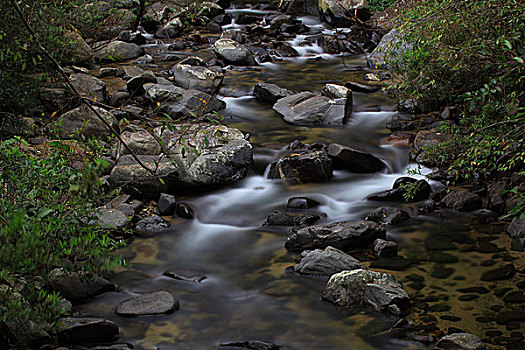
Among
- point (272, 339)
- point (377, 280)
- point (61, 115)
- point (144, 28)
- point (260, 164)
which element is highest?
point (144, 28)

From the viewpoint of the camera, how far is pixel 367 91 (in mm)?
13094

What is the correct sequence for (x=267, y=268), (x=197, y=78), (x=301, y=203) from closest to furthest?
(x=267, y=268) → (x=301, y=203) → (x=197, y=78)

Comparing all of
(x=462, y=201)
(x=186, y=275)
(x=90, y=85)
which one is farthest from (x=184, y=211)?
(x=90, y=85)

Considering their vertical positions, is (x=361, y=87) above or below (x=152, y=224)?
above

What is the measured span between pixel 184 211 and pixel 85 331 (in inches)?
126

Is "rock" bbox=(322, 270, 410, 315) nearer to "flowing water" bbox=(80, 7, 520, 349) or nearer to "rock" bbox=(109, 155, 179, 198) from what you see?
"flowing water" bbox=(80, 7, 520, 349)

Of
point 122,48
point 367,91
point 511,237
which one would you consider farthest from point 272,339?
point 122,48

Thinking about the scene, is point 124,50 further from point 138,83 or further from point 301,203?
point 301,203

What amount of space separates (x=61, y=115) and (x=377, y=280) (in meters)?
6.94

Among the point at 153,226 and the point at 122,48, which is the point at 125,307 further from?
the point at 122,48

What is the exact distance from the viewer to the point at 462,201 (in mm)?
7344

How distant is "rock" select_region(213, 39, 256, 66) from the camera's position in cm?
1603

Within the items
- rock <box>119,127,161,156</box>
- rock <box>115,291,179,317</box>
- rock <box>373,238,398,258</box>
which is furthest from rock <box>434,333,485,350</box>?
rock <box>119,127,161,156</box>

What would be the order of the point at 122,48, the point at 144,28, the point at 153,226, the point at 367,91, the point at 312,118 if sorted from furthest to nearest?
the point at 144,28
the point at 122,48
the point at 367,91
the point at 312,118
the point at 153,226
